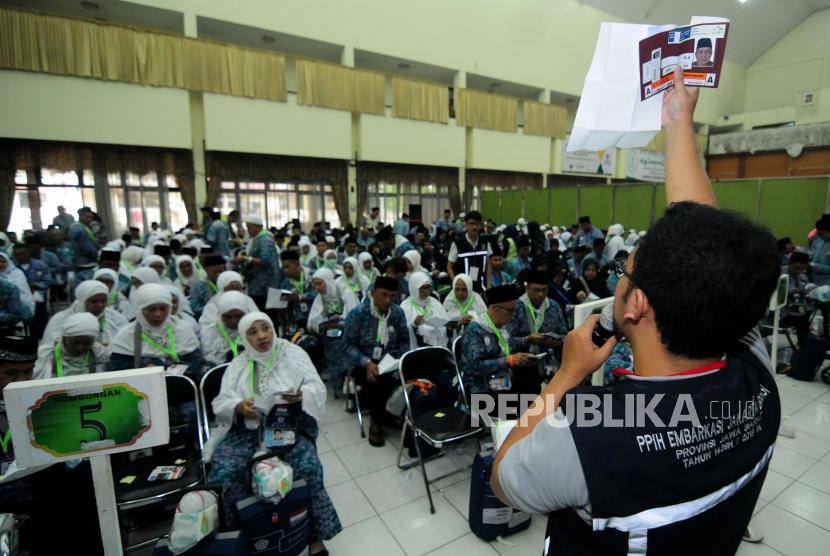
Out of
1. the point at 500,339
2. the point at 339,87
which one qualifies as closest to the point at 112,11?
the point at 339,87

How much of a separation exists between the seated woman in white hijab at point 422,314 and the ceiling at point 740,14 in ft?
51.1

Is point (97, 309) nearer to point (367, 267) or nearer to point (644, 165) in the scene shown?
point (367, 267)

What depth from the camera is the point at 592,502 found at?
620 mm

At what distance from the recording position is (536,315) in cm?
355

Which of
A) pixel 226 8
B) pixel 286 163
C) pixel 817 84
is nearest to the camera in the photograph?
pixel 226 8

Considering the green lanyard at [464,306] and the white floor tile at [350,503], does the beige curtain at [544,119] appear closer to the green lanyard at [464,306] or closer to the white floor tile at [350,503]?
the green lanyard at [464,306]

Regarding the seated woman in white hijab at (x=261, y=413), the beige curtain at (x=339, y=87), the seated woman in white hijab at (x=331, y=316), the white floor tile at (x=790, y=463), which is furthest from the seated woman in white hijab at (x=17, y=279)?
the beige curtain at (x=339, y=87)

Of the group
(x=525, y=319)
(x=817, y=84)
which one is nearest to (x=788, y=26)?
(x=817, y=84)

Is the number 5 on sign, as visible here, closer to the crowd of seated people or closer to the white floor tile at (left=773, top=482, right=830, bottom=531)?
the crowd of seated people

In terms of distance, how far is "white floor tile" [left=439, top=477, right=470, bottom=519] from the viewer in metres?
2.62

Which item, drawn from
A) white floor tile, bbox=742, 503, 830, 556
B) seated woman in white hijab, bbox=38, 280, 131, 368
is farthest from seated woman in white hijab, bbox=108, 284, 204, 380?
white floor tile, bbox=742, 503, 830, 556

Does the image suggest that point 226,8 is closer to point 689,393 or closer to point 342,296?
point 342,296

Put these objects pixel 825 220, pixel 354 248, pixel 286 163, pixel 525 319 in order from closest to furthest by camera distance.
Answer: pixel 525 319
pixel 825 220
pixel 354 248
pixel 286 163

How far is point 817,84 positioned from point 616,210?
15712 mm
